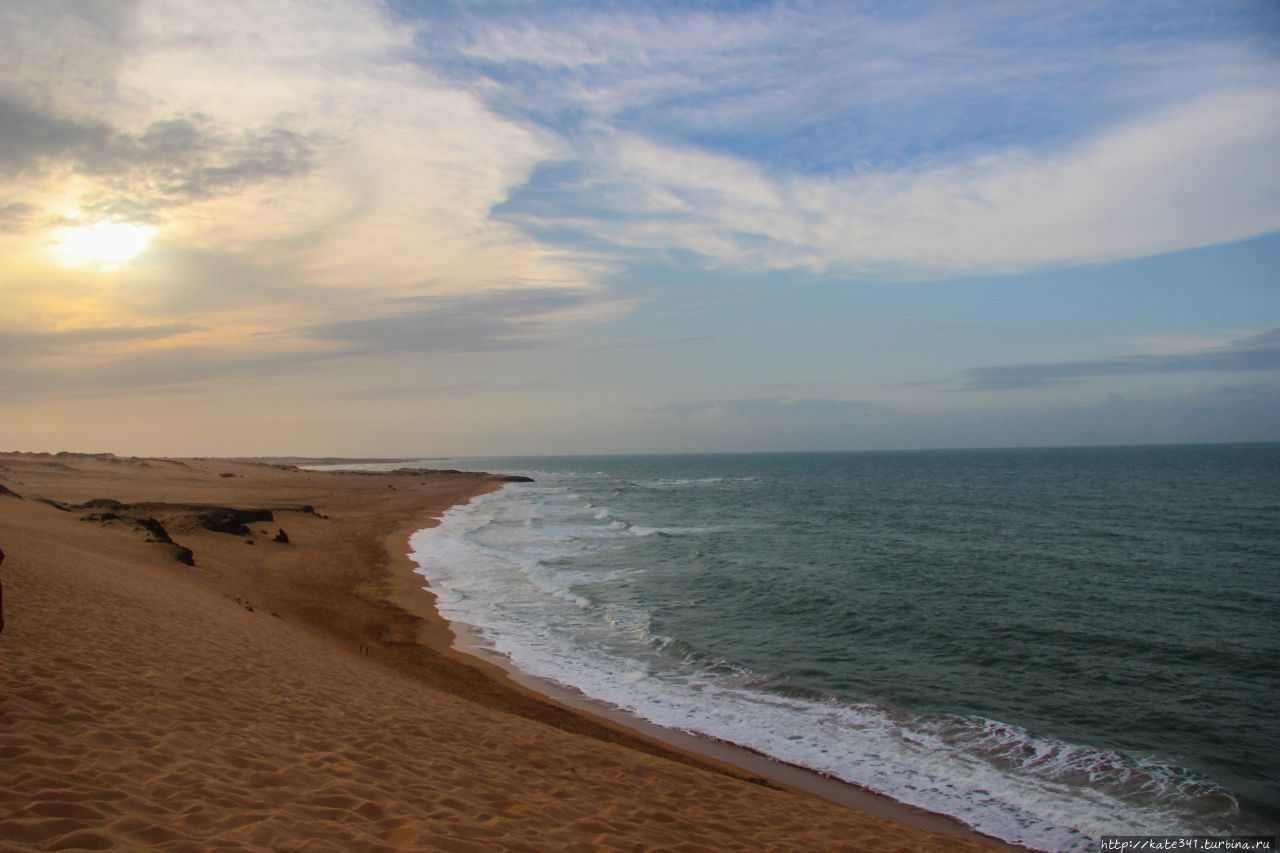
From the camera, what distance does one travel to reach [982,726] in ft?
42.4

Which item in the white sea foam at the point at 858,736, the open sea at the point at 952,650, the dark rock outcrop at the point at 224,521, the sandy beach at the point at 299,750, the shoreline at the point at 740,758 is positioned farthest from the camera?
the dark rock outcrop at the point at 224,521

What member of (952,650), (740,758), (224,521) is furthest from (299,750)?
(224,521)

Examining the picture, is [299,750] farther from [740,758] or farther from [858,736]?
[858,736]

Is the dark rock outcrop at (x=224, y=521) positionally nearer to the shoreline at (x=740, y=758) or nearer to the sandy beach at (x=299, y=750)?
the sandy beach at (x=299, y=750)

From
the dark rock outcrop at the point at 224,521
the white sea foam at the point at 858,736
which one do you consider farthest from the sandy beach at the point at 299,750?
the dark rock outcrop at the point at 224,521

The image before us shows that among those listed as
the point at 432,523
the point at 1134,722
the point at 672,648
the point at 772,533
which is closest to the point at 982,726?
the point at 1134,722

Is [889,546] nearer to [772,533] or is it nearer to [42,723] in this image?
[772,533]

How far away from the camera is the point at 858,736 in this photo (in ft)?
41.2

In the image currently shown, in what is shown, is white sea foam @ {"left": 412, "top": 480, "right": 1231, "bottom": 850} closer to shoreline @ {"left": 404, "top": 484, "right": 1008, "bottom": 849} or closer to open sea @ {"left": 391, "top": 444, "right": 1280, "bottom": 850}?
open sea @ {"left": 391, "top": 444, "right": 1280, "bottom": 850}

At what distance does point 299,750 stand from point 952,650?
593 inches

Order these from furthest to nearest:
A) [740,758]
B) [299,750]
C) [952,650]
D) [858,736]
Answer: [952,650], [858,736], [740,758], [299,750]

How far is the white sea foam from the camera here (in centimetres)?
998

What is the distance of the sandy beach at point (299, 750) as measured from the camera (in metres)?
5.71

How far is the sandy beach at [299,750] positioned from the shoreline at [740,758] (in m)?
0.29
